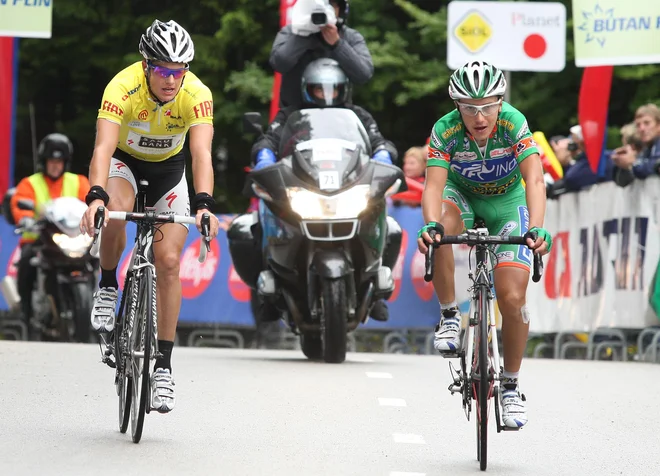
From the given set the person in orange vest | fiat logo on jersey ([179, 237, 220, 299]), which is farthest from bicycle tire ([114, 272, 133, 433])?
fiat logo on jersey ([179, 237, 220, 299])

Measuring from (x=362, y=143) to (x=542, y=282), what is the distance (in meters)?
4.36

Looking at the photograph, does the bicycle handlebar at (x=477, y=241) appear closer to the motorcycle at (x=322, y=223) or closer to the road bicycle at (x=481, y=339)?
the road bicycle at (x=481, y=339)

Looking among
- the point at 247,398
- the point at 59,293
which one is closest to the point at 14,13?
the point at 59,293

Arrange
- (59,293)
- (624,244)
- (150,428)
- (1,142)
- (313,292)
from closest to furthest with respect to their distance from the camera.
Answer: (150,428), (313,292), (624,244), (59,293), (1,142)

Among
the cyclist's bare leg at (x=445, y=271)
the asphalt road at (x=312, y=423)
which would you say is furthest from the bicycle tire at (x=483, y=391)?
the cyclist's bare leg at (x=445, y=271)

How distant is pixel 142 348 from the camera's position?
8.20 metres

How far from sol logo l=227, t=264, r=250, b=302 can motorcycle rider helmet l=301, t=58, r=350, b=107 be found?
5.11 meters

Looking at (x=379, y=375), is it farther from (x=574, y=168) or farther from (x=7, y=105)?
(x=7, y=105)

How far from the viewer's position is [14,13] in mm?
17125

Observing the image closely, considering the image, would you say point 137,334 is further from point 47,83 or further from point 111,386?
point 47,83

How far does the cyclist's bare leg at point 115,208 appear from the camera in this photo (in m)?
9.06

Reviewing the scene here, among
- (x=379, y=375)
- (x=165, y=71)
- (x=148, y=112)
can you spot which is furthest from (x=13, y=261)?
(x=165, y=71)

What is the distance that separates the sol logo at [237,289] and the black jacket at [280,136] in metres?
4.81

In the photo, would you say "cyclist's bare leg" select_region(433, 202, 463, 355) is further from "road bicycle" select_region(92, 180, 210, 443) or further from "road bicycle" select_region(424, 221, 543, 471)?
"road bicycle" select_region(92, 180, 210, 443)
